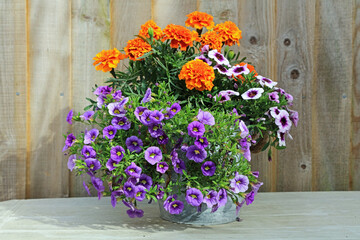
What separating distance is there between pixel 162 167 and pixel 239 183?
0.22 metres

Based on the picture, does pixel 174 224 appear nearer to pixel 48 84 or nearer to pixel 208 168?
pixel 208 168

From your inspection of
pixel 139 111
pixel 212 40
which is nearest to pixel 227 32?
pixel 212 40

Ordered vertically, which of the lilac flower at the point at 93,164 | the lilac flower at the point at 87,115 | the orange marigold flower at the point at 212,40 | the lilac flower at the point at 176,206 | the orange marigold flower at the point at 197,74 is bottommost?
the lilac flower at the point at 176,206

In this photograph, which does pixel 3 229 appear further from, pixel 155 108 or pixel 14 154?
pixel 155 108

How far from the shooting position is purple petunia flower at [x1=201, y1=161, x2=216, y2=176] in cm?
111

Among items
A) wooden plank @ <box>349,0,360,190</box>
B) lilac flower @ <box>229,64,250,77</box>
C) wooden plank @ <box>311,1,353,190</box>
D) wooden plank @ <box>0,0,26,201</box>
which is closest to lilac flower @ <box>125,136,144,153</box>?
lilac flower @ <box>229,64,250,77</box>

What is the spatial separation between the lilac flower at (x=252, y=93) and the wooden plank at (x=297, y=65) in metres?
0.51

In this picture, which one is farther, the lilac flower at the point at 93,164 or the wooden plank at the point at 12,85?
the wooden plank at the point at 12,85

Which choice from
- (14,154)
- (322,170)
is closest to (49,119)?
(14,154)

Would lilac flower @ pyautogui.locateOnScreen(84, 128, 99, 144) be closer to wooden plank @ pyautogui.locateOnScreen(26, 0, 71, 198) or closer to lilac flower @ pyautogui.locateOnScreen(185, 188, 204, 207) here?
lilac flower @ pyautogui.locateOnScreen(185, 188, 204, 207)

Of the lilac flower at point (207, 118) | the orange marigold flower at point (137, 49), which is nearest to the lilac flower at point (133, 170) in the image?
the lilac flower at point (207, 118)

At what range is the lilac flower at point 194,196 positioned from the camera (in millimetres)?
1084

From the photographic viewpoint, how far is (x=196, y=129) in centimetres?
108

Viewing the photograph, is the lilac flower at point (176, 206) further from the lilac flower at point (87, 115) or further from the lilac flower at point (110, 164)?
the lilac flower at point (87, 115)
